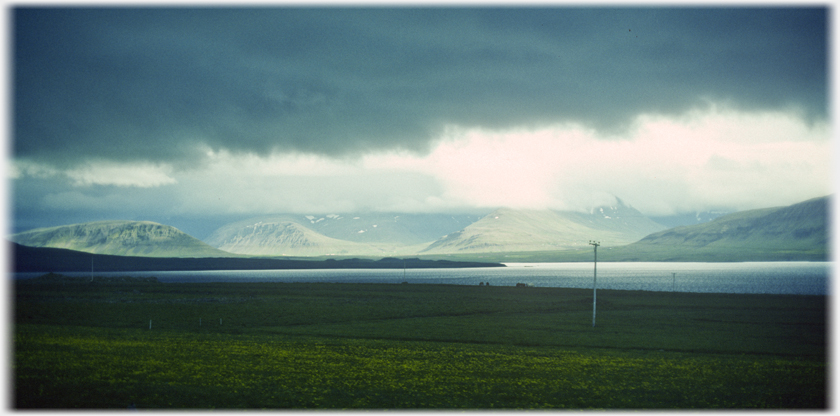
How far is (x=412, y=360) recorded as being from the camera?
39.6 metres

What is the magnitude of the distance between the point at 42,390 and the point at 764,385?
40.3 meters

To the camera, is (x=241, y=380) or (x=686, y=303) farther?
(x=686, y=303)

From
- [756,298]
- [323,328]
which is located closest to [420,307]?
[323,328]

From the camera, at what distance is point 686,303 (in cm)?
10506

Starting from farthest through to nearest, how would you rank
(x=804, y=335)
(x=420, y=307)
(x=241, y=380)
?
(x=420, y=307)
(x=804, y=335)
(x=241, y=380)

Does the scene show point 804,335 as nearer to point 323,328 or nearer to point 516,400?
point 516,400

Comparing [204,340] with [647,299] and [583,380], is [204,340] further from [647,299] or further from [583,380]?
[647,299]

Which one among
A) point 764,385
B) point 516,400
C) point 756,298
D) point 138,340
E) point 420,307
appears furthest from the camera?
point 756,298

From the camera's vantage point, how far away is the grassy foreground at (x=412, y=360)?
89.7 ft

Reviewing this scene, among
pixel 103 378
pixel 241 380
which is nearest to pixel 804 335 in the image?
pixel 241 380

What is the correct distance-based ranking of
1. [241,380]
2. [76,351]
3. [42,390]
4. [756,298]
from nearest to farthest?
[42,390] → [241,380] → [76,351] → [756,298]

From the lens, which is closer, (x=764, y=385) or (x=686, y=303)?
(x=764, y=385)

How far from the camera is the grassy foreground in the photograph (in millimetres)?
27328

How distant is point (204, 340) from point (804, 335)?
64505mm
